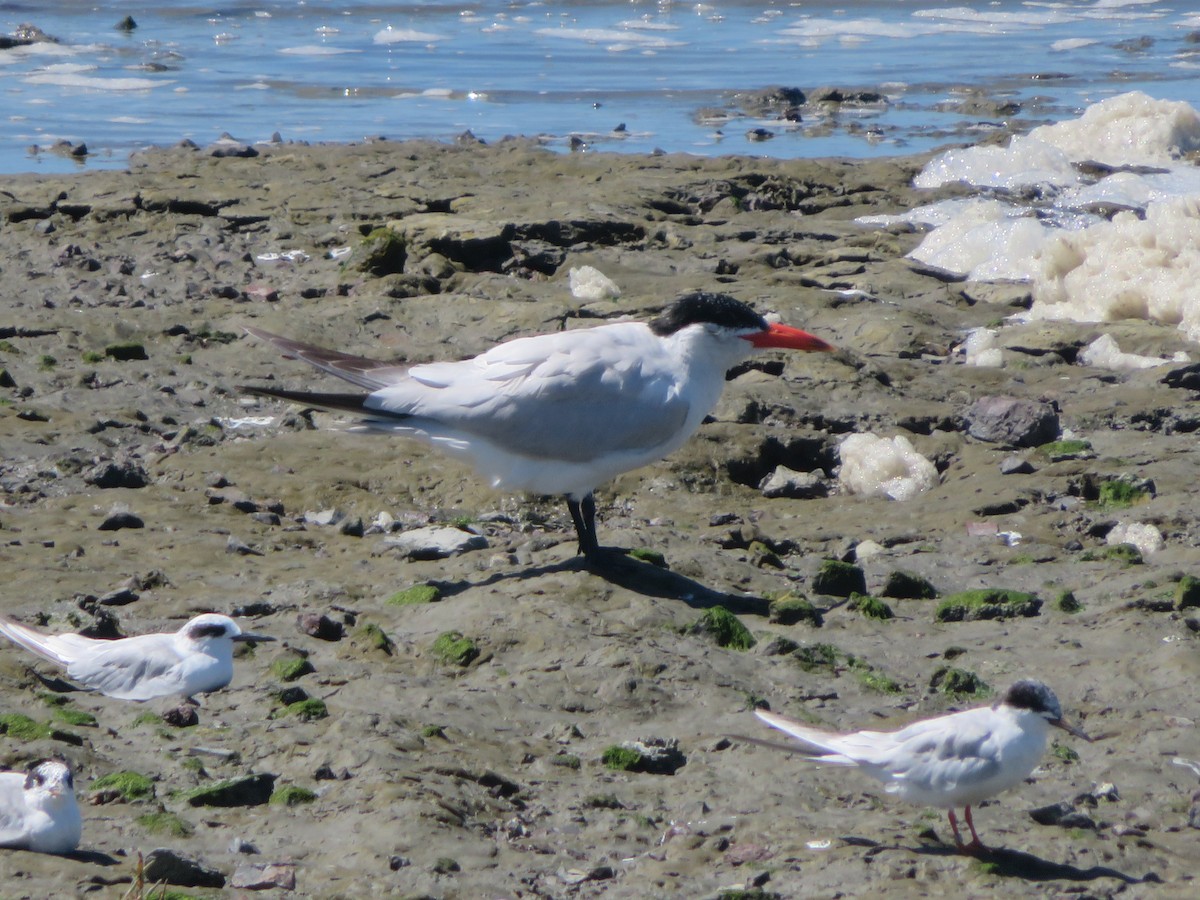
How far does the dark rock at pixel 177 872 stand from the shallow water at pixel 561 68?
10373mm

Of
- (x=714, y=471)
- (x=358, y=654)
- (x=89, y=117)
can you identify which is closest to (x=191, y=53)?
(x=89, y=117)

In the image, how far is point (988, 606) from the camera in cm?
487

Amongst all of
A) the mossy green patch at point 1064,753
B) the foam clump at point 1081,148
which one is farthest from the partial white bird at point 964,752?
the foam clump at point 1081,148

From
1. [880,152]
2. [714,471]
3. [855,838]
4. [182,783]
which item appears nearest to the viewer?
[855,838]

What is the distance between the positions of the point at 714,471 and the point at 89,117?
1022cm

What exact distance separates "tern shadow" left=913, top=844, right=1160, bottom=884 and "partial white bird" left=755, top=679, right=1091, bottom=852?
4cm

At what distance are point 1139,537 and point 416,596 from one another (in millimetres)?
2470

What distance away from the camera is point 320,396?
17.3ft

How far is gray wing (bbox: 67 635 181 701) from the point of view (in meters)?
4.22

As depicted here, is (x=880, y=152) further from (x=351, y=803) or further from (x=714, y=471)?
(x=351, y=803)

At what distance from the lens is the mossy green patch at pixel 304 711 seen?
4.10m

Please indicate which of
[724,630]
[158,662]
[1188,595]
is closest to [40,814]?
[158,662]

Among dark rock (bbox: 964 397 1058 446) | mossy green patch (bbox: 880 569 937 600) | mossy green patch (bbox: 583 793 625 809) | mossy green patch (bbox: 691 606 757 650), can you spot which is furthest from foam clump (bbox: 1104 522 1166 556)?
mossy green patch (bbox: 583 793 625 809)

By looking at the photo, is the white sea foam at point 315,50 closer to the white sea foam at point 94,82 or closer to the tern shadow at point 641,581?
the white sea foam at point 94,82
